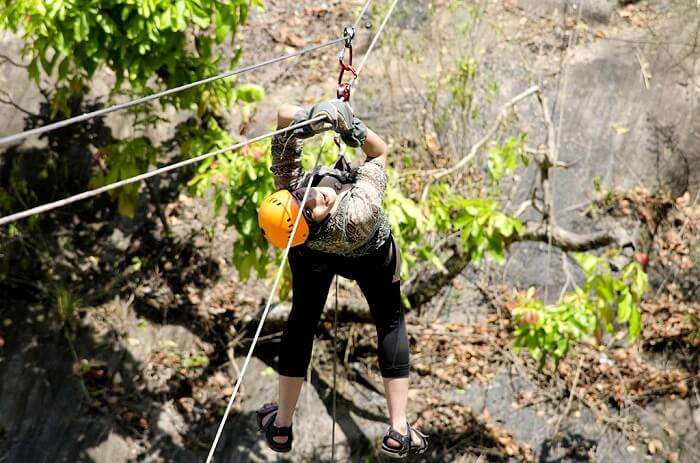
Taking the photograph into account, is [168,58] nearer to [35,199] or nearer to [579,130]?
[35,199]

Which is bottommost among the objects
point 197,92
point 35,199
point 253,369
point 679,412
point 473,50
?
point 679,412

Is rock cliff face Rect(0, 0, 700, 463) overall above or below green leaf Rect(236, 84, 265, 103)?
below

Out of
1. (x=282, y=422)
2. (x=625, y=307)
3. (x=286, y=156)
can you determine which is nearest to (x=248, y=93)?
(x=286, y=156)

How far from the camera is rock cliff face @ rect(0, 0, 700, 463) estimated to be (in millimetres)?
5711

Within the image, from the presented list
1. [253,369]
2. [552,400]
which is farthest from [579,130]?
[253,369]

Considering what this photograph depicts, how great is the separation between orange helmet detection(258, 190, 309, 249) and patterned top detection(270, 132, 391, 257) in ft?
0.49

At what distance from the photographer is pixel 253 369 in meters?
5.96

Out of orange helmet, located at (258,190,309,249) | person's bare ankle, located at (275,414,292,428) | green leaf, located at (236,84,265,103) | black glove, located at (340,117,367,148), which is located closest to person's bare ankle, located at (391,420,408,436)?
person's bare ankle, located at (275,414,292,428)

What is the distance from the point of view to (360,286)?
3.36 meters

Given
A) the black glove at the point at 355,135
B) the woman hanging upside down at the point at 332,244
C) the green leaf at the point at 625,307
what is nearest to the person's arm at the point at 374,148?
the woman hanging upside down at the point at 332,244

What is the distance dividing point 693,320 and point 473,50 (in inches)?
116

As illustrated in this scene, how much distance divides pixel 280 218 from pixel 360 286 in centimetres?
77

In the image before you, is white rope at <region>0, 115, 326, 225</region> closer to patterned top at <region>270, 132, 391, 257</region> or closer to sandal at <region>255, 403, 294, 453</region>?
patterned top at <region>270, 132, 391, 257</region>

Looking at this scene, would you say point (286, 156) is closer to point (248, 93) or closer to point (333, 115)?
point (333, 115)
